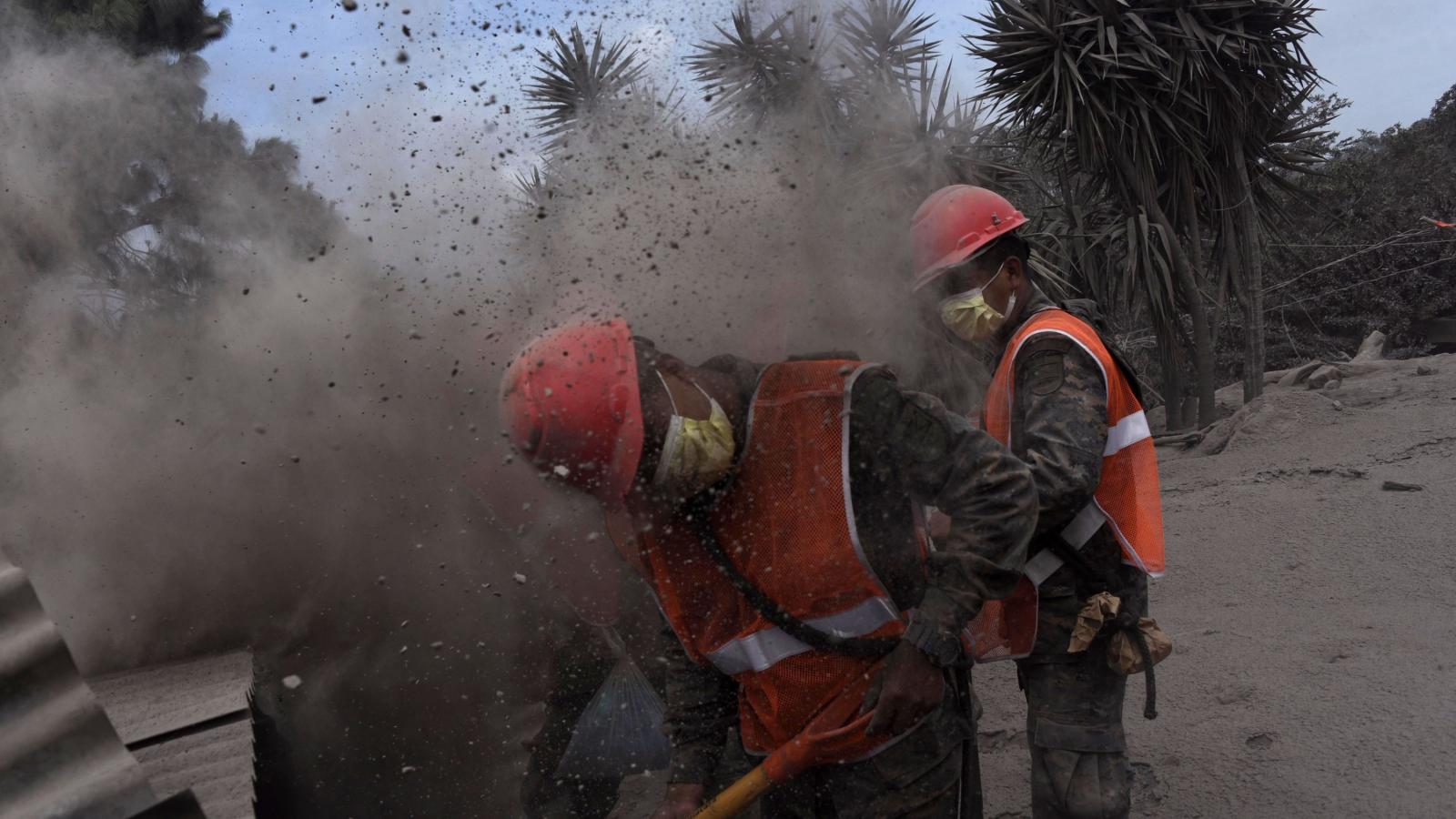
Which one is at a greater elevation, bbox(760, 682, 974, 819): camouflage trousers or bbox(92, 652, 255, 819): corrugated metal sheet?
bbox(92, 652, 255, 819): corrugated metal sheet

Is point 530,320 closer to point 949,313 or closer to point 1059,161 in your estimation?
point 949,313

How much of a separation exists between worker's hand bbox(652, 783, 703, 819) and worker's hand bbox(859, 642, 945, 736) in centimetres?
49

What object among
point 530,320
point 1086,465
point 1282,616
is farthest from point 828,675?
point 1282,616

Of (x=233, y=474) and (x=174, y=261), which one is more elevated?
(x=174, y=261)

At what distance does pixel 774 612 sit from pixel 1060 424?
842 millimetres

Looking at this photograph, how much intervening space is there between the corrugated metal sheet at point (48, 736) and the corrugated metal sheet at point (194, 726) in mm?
717

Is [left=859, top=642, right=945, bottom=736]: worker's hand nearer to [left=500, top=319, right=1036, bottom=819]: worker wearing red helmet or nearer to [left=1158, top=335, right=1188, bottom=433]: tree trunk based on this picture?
[left=500, top=319, right=1036, bottom=819]: worker wearing red helmet

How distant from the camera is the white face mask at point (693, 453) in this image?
1793 mm

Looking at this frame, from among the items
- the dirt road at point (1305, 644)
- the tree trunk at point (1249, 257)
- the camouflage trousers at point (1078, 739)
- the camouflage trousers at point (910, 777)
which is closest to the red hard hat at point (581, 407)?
the camouflage trousers at point (910, 777)

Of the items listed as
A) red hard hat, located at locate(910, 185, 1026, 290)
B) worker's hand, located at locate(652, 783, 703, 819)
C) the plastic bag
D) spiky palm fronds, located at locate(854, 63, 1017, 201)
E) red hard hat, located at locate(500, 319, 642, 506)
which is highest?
spiky palm fronds, located at locate(854, 63, 1017, 201)

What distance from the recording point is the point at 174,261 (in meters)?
3.72

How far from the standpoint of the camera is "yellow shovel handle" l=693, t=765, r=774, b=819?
199 centimetres

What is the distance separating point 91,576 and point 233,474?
55 cm

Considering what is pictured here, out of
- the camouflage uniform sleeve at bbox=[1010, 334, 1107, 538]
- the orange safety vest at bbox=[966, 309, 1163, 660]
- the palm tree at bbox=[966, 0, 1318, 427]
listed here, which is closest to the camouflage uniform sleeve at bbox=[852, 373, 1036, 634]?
the camouflage uniform sleeve at bbox=[1010, 334, 1107, 538]
